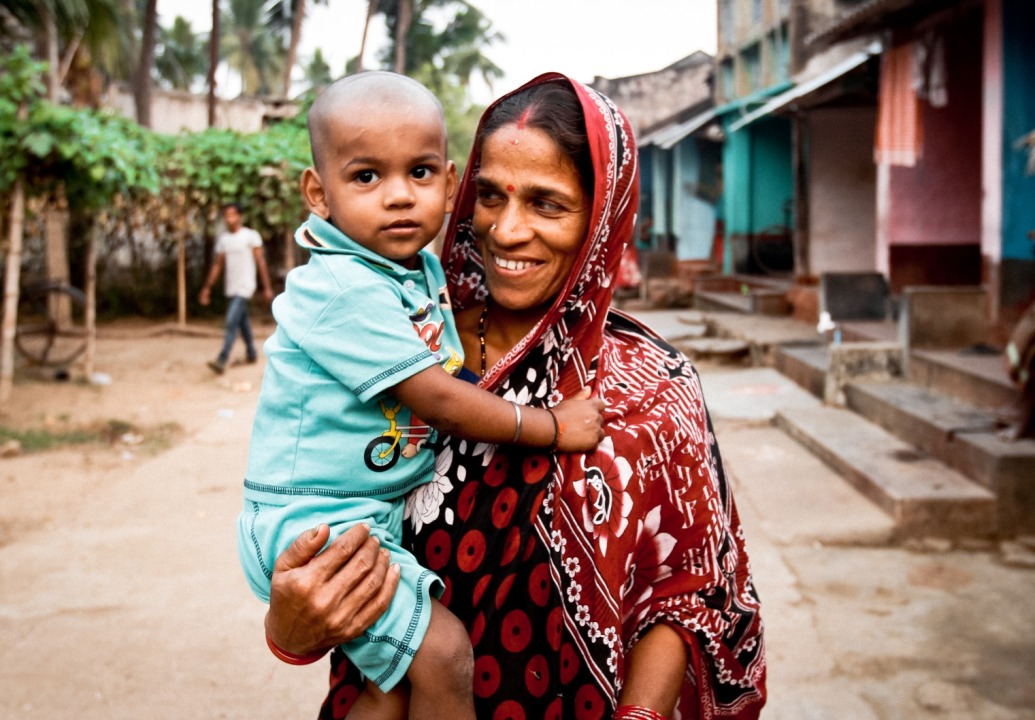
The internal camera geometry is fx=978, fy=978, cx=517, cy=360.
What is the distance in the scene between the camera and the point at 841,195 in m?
13.4

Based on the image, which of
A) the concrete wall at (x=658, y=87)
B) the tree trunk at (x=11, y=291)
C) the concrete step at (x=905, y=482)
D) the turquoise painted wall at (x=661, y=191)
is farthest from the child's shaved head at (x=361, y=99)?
the concrete wall at (x=658, y=87)

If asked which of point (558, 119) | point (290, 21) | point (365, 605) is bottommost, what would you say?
point (365, 605)

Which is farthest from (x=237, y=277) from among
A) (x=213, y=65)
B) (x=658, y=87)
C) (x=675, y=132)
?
(x=658, y=87)

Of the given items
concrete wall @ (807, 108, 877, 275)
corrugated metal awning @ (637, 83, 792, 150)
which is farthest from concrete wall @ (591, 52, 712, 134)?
concrete wall @ (807, 108, 877, 275)

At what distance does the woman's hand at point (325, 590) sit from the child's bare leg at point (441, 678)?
0.11m

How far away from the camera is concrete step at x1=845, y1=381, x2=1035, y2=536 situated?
16.5 feet

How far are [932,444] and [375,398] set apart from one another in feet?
16.5

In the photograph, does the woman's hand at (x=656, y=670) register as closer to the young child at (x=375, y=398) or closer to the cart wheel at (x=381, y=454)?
the young child at (x=375, y=398)

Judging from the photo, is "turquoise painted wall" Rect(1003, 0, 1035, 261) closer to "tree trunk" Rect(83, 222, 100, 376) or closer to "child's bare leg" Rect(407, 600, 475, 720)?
"child's bare leg" Rect(407, 600, 475, 720)

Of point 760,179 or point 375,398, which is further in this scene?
point 760,179

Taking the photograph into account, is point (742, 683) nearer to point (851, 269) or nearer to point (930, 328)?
point (930, 328)

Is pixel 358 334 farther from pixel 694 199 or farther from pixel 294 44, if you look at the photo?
pixel 294 44

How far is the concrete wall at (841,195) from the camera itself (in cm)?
1328

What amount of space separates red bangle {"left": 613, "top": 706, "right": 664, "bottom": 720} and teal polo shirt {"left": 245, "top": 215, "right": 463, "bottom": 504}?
54 centimetres
